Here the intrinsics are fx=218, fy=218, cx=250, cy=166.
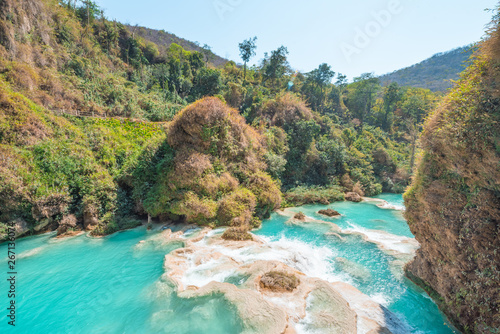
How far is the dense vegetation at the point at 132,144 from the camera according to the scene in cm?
1267

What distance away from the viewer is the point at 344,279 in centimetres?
840

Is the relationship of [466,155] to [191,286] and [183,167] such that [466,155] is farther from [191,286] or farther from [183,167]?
[183,167]

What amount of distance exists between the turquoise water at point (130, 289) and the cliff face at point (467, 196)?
138cm

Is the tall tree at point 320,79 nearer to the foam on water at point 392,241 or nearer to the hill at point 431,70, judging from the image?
the foam on water at point 392,241

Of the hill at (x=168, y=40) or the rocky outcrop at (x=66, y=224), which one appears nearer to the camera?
the rocky outcrop at (x=66, y=224)

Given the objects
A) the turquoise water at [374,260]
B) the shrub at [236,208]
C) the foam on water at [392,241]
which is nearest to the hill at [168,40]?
the shrub at [236,208]

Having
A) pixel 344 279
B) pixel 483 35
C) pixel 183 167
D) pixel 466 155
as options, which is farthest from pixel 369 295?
pixel 183 167

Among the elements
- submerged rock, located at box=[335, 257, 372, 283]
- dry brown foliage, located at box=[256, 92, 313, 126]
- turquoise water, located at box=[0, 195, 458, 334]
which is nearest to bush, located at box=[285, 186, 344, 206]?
turquoise water, located at box=[0, 195, 458, 334]

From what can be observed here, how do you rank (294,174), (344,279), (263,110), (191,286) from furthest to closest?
(263,110) → (294,174) → (344,279) → (191,286)

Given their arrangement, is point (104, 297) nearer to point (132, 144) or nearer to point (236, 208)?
point (236, 208)

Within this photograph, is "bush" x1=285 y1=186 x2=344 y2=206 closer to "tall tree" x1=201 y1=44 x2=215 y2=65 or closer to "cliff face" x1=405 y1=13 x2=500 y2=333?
"cliff face" x1=405 y1=13 x2=500 y2=333

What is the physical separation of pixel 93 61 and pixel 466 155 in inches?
1475

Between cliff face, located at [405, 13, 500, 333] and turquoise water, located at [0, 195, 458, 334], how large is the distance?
138 centimetres

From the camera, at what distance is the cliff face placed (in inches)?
200
